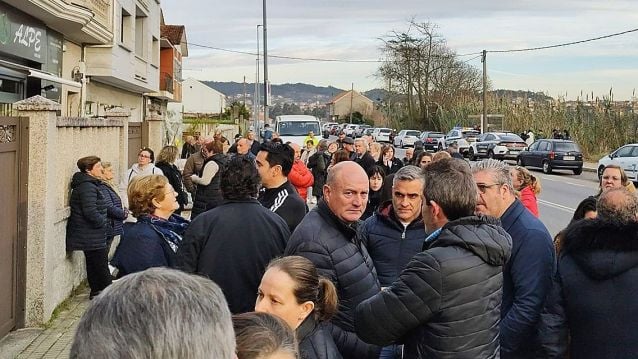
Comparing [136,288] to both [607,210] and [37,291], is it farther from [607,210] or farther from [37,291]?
[37,291]

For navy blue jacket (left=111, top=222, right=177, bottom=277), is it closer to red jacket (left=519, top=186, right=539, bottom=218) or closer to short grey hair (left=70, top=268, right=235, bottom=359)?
short grey hair (left=70, top=268, right=235, bottom=359)

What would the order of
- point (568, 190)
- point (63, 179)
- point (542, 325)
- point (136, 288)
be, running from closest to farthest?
point (136, 288) → point (542, 325) → point (63, 179) → point (568, 190)

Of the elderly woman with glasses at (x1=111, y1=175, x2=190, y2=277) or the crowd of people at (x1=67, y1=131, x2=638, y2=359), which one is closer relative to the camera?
the crowd of people at (x1=67, y1=131, x2=638, y2=359)

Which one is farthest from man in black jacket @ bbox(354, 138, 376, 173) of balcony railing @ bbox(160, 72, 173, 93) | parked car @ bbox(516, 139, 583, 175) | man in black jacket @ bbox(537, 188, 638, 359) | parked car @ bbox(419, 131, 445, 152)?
parked car @ bbox(419, 131, 445, 152)

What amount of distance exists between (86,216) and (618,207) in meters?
5.96

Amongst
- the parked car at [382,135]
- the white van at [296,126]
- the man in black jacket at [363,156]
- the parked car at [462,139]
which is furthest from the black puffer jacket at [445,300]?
the parked car at [382,135]

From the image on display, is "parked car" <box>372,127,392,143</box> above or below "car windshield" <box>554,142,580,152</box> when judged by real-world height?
above

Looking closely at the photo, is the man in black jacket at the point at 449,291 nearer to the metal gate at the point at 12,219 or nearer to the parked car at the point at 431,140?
the metal gate at the point at 12,219

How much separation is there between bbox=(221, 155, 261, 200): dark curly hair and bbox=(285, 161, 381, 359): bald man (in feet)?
2.38

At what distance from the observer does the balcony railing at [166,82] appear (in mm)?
34453

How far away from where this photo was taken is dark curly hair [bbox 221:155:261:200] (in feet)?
14.4

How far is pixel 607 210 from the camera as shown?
3719mm

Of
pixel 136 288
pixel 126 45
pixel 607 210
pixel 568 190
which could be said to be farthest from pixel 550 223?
pixel 136 288

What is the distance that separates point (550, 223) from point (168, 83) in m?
24.0
